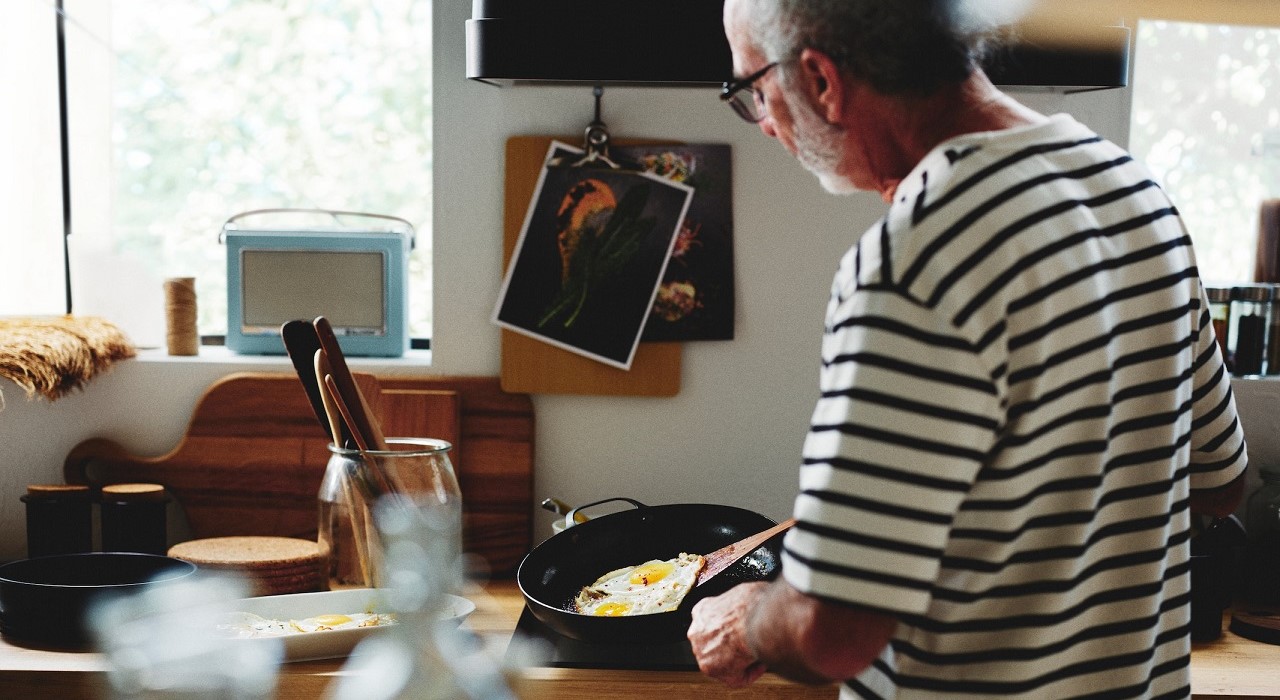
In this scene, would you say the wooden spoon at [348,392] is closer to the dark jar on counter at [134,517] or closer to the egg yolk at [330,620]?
the egg yolk at [330,620]

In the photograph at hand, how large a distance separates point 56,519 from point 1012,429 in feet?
4.82

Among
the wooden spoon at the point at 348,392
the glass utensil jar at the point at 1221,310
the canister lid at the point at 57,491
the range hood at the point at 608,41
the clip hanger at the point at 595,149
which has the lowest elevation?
the canister lid at the point at 57,491

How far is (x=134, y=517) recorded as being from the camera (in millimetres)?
1691

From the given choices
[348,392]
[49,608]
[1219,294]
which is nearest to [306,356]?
[348,392]

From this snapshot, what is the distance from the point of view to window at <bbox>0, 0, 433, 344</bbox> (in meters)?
2.02

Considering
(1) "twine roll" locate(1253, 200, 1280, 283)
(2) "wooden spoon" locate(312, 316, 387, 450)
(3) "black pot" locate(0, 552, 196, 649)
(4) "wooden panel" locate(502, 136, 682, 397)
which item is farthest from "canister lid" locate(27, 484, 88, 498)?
(1) "twine roll" locate(1253, 200, 1280, 283)

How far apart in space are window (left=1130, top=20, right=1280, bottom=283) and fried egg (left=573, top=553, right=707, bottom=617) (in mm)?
1097

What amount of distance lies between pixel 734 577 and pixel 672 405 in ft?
1.30

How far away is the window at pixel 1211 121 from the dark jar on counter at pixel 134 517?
170cm

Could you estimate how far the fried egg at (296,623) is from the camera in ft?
4.54

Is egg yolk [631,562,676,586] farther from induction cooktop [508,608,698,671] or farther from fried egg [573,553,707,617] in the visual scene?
induction cooktop [508,608,698,671]

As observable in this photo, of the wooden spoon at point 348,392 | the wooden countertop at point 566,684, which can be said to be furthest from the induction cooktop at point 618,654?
the wooden spoon at point 348,392

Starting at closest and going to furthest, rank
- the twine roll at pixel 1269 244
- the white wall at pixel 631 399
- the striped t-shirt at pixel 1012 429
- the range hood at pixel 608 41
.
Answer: the striped t-shirt at pixel 1012 429 → the range hood at pixel 608 41 → the white wall at pixel 631 399 → the twine roll at pixel 1269 244

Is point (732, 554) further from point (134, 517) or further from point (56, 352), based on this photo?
point (56, 352)
